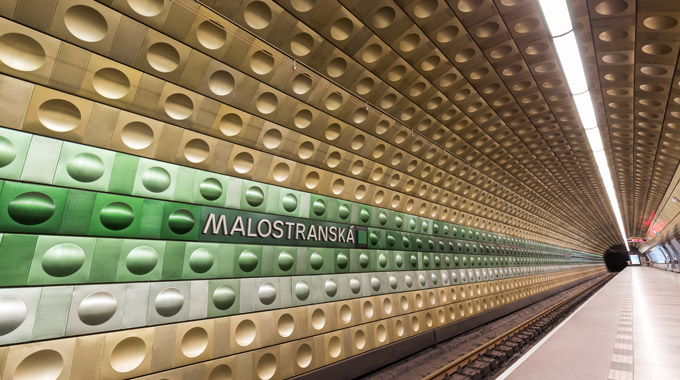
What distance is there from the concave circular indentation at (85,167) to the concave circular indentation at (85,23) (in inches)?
44.5

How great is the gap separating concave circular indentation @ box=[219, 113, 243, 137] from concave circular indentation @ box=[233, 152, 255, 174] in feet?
1.03

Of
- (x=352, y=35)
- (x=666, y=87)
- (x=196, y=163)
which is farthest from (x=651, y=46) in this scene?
(x=196, y=163)

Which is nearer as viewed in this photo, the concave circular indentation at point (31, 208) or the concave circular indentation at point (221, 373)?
the concave circular indentation at point (31, 208)

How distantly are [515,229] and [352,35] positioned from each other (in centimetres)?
1217

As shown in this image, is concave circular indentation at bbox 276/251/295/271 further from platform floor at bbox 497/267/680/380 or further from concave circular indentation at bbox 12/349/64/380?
platform floor at bbox 497/267/680/380

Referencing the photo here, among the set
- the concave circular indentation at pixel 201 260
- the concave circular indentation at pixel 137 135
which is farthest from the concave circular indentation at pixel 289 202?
the concave circular indentation at pixel 137 135

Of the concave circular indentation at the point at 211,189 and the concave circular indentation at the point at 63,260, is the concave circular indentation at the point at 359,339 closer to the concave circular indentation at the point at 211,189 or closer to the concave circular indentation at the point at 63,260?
the concave circular indentation at the point at 211,189

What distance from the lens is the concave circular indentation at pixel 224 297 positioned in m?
3.89

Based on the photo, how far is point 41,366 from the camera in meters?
2.74

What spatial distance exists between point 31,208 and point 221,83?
227 centimetres

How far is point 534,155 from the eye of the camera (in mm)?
10180

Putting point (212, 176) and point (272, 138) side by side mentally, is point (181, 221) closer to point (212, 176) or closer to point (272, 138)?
point (212, 176)

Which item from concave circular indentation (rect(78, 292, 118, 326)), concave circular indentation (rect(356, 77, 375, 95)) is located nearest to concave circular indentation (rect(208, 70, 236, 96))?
concave circular indentation (rect(356, 77, 375, 95))

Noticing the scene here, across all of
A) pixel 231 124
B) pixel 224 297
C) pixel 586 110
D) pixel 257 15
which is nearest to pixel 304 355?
pixel 224 297
